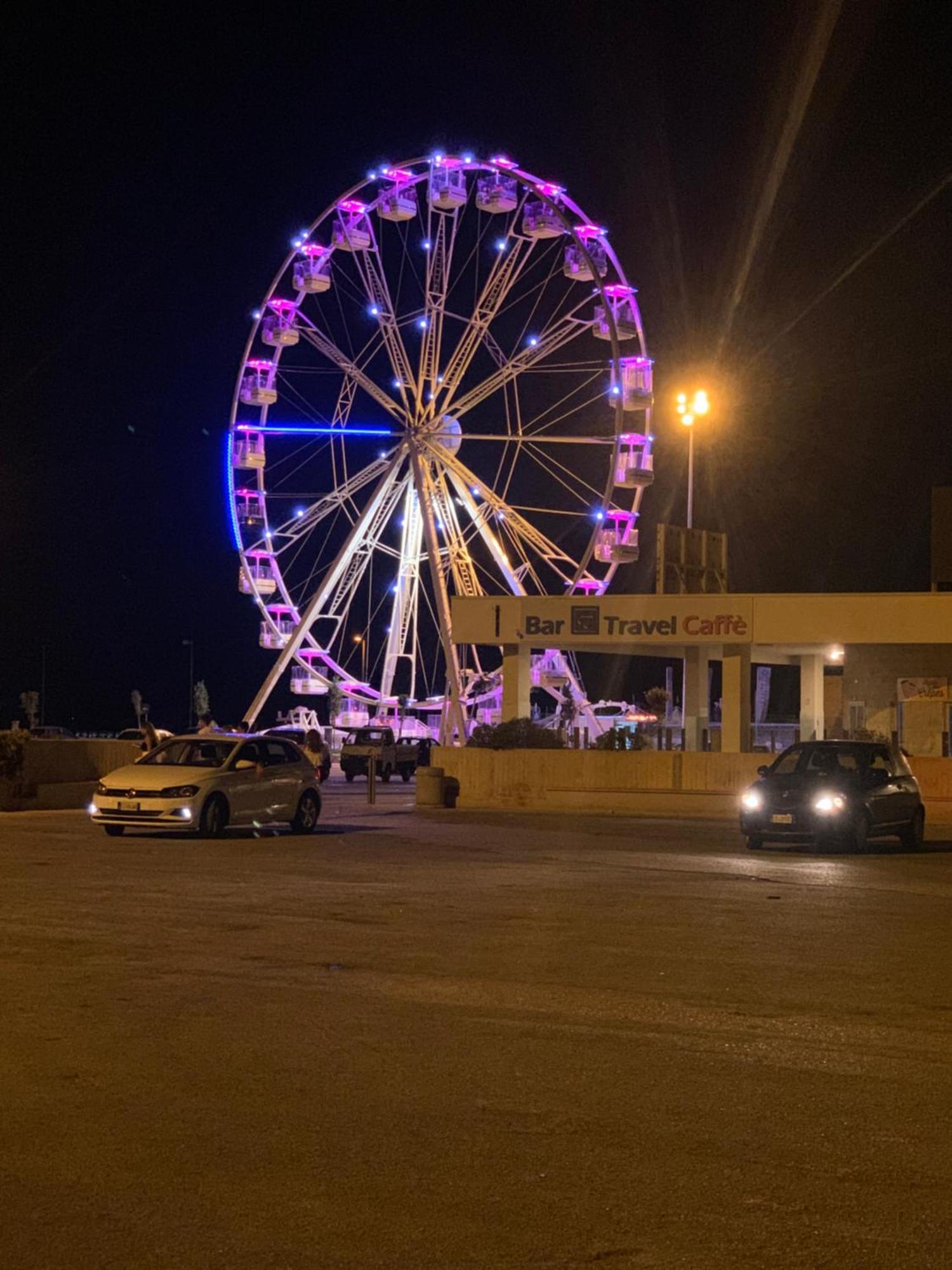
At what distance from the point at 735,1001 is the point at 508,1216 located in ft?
13.2

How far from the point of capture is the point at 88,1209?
17.0ft

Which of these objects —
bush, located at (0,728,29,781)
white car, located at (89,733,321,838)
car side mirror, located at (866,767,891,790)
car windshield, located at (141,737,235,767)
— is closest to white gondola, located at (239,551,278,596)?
bush, located at (0,728,29,781)

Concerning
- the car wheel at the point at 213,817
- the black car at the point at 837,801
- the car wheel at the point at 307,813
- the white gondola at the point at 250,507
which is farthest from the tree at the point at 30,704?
the black car at the point at 837,801

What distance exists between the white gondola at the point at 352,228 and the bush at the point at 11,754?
21.3 meters

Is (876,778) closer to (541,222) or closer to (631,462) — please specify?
(631,462)

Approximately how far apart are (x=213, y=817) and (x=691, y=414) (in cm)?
2108

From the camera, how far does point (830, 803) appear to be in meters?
19.9

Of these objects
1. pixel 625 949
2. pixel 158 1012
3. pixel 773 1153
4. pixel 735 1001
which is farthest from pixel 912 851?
pixel 773 1153

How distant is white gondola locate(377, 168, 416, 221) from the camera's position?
43812 mm

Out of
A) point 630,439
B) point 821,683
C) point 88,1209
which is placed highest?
point 630,439

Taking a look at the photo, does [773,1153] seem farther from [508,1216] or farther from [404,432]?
[404,432]

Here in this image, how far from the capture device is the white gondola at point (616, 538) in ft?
134

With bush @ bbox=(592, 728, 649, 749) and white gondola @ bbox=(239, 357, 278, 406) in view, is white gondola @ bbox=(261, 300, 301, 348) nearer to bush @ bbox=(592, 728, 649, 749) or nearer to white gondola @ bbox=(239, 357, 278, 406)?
white gondola @ bbox=(239, 357, 278, 406)

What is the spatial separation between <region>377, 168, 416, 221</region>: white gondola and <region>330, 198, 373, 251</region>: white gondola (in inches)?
20.6
